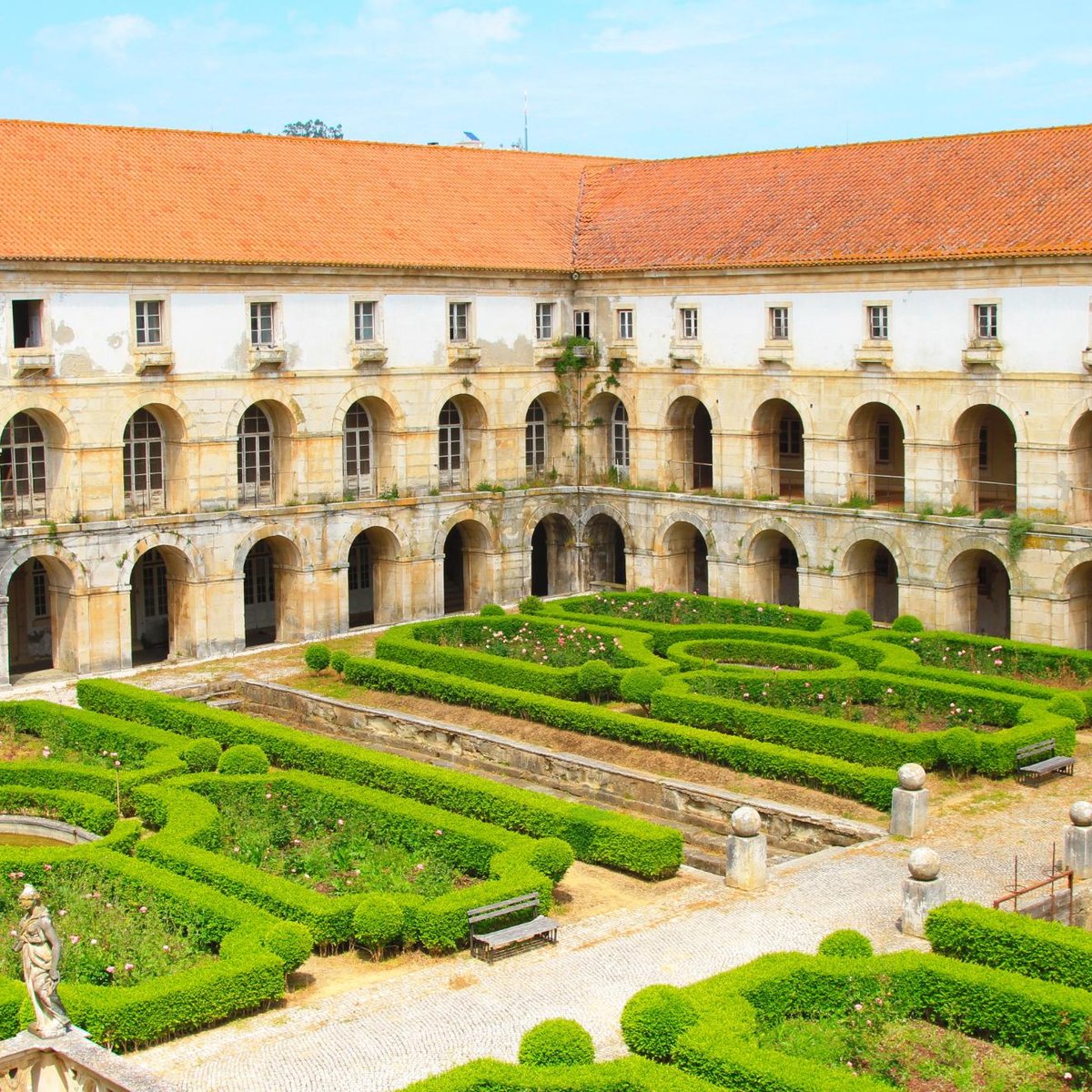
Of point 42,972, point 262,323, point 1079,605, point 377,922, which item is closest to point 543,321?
point 262,323

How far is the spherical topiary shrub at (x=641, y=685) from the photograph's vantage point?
119ft

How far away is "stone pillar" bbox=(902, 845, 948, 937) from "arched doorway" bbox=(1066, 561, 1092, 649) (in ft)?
57.7

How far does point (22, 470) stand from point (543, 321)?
16.1m

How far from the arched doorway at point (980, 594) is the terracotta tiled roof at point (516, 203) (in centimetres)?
765

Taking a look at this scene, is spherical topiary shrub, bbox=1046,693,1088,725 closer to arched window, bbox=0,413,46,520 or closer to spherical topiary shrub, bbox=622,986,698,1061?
spherical topiary shrub, bbox=622,986,698,1061

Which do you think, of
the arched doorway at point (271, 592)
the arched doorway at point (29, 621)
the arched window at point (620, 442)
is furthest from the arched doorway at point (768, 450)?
the arched doorway at point (29, 621)

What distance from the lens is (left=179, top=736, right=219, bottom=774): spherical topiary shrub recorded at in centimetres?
3166

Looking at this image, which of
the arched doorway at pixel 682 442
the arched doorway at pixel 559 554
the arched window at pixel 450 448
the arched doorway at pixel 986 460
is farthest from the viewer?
the arched doorway at pixel 559 554

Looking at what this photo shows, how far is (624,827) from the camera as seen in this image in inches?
1098

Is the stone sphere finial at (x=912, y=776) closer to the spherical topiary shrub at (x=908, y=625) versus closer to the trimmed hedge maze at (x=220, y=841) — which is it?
the trimmed hedge maze at (x=220, y=841)

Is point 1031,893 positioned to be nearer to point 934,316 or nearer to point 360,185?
point 934,316

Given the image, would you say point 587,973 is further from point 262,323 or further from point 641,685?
point 262,323

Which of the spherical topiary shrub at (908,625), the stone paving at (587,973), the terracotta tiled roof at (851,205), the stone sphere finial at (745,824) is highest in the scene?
the terracotta tiled roof at (851,205)

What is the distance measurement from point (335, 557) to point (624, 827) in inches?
786
